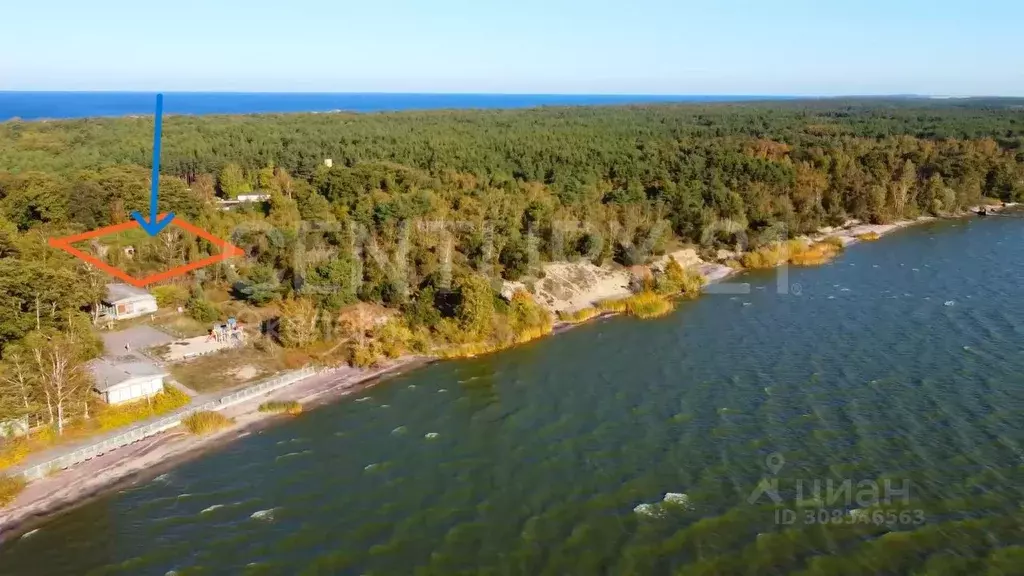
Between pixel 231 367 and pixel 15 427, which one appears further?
pixel 231 367

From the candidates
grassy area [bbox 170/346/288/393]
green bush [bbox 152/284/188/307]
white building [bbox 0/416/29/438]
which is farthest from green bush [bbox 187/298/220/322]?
white building [bbox 0/416/29/438]

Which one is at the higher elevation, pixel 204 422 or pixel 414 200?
pixel 414 200

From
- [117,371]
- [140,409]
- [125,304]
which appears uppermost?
[125,304]

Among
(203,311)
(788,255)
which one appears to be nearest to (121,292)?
(203,311)

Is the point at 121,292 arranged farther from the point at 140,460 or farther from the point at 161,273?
the point at 140,460

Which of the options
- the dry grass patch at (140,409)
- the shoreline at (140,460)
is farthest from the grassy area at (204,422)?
the dry grass patch at (140,409)

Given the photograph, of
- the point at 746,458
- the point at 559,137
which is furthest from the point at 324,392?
the point at 559,137

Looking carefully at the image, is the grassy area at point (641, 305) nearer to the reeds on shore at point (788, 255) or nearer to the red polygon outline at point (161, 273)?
the reeds on shore at point (788, 255)

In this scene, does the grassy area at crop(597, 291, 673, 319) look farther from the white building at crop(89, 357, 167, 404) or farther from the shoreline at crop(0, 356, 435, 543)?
the white building at crop(89, 357, 167, 404)
